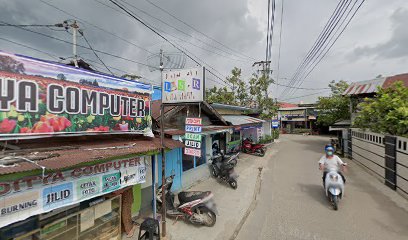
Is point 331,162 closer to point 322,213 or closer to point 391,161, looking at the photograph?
point 322,213

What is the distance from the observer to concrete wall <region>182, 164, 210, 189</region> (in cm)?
869

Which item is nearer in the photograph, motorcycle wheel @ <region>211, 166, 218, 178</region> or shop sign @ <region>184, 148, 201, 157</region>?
shop sign @ <region>184, 148, 201, 157</region>

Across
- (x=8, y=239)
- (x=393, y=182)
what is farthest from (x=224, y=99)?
(x=8, y=239)

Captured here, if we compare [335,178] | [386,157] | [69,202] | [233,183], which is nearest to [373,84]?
[386,157]

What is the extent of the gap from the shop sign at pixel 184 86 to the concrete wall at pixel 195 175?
419cm

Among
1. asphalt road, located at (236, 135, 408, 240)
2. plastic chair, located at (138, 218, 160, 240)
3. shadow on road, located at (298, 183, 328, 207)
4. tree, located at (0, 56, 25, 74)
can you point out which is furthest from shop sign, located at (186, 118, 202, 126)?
shadow on road, located at (298, 183, 328, 207)

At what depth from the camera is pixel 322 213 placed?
6.37 meters

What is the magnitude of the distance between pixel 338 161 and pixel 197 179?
5662 millimetres

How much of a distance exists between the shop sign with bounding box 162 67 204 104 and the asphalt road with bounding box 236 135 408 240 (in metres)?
3.84

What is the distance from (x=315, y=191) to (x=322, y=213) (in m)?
2.12

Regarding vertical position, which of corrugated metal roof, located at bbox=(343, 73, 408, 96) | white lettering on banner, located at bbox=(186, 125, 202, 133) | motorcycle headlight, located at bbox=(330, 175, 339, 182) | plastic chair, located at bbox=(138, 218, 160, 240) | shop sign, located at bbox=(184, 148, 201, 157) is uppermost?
corrugated metal roof, located at bbox=(343, 73, 408, 96)

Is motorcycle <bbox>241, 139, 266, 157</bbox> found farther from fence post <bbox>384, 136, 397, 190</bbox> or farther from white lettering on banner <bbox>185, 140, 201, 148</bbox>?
white lettering on banner <bbox>185, 140, 201, 148</bbox>

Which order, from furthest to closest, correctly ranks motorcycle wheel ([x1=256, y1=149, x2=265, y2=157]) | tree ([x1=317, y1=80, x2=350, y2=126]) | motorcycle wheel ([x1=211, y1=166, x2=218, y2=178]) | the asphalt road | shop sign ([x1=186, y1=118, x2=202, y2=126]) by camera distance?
tree ([x1=317, y1=80, x2=350, y2=126]), motorcycle wheel ([x1=256, y1=149, x2=265, y2=157]), motorcycle wheel ([x1=211, y1=166, x2=218, y2=178]), shop sign ([x1=186, y1=118, x2=202, y2=126]), the asphalt road

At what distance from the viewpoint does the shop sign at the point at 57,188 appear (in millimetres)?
3004
